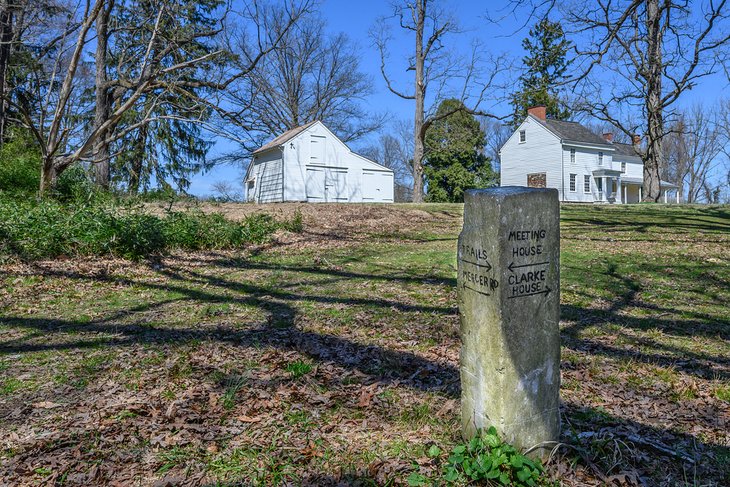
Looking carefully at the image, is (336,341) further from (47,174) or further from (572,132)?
(572,132)

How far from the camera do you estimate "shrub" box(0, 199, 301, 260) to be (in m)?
8.59

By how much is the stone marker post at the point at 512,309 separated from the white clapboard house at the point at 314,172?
24241 millimetres

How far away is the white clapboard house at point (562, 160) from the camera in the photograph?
3556cm

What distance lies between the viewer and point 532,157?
37156 millimetres

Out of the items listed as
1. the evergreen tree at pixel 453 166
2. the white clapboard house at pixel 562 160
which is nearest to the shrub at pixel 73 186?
the evergreen tree at pixel 453 166

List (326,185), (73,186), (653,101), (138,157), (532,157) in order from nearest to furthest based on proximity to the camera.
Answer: (73,186) → (653,101) → (138,157) → (326,185) → (532,157)

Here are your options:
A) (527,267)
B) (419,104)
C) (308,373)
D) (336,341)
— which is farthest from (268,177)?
(527,267)

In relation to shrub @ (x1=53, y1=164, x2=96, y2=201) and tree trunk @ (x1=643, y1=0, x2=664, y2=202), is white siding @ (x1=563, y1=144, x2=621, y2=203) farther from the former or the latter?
shrub @ (x1=53, y1=164, x2=96, y2=201)

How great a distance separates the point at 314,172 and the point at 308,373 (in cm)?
2416

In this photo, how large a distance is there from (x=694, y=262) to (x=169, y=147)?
24603mm

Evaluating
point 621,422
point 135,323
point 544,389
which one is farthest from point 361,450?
point 135,323

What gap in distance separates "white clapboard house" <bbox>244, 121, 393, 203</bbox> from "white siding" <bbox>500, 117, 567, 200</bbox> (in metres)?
13.2

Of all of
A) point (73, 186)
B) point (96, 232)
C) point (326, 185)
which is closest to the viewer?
point (96, 232)

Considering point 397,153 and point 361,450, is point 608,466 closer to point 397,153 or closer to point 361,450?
point 361,450
